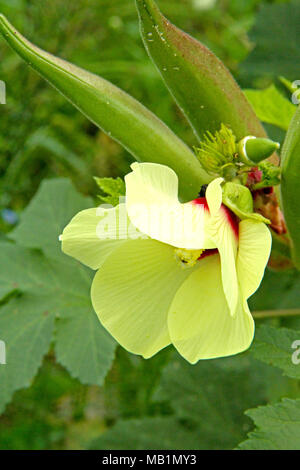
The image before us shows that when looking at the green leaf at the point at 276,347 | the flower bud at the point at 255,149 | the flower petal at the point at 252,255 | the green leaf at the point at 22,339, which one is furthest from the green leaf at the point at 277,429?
the green leaf at the point at 22,339

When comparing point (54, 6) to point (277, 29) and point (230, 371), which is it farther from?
point (230, 371)

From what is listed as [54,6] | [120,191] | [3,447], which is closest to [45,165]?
[54,6]

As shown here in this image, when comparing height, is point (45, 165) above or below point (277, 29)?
below

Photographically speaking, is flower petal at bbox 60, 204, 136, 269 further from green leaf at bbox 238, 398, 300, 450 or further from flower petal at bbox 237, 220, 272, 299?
green leaf at bbox 238, 398, 300, 450

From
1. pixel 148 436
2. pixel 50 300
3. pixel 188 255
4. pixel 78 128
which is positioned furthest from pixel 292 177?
pixel 78 128

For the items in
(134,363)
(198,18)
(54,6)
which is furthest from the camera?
(198,18)

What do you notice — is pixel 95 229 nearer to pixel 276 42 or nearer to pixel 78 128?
pixel 276 42

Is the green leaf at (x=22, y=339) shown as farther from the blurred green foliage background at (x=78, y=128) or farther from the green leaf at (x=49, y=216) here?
the blurred green foliage background at (x=78, y=128)
